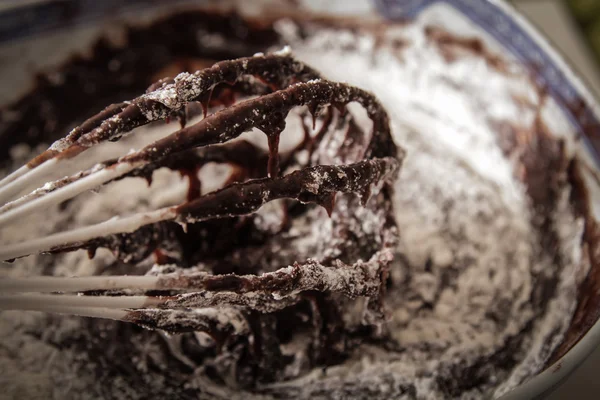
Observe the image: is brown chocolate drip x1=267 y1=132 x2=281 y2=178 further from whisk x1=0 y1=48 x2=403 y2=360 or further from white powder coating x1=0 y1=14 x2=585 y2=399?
white powder coating x1=0 y1=14 x2=585 y2=399

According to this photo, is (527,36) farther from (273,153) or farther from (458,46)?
(273,153)

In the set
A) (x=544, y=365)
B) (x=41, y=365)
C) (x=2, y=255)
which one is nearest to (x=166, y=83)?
(x=2, y=255)

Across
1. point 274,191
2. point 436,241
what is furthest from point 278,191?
point 436,241

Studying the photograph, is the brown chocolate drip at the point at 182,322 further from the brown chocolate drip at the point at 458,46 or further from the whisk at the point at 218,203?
the brown chocolate drip at the point at 458,46

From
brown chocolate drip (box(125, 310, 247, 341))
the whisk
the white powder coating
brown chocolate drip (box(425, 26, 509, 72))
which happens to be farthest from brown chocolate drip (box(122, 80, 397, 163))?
brown chocolate drip (box(425, 26, 509, 72))

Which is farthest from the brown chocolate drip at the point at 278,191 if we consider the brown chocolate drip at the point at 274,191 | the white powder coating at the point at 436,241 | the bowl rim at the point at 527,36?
the bowl rim at the point at 527,36
